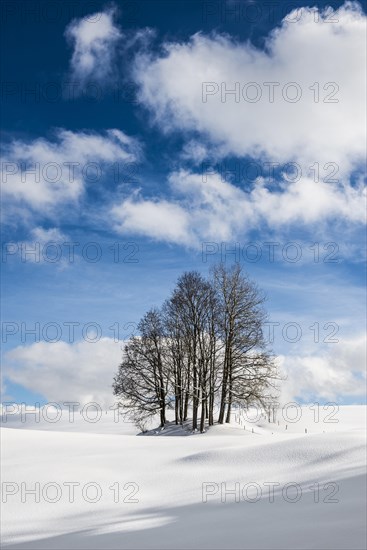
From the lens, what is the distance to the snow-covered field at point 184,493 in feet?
25.0

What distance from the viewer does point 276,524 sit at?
308 inches

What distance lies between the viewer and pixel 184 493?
11.6 meters

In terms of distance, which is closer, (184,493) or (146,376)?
(184,493)

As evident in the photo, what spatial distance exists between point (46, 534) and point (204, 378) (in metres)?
17.9

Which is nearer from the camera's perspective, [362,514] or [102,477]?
[362,514]

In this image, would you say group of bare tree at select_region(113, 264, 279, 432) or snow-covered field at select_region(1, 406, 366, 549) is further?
group of bare tree at select_region(113, 264, 279, 432)

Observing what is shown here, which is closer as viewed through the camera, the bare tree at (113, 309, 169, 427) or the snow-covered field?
the snow-covered field

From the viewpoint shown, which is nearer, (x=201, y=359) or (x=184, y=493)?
(x=184, y=493)

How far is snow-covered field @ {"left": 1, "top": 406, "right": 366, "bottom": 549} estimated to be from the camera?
25.0 feet

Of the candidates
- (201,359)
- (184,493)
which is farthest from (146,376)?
(184,493)

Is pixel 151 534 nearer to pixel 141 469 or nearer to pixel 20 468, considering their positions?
pixel 141 469

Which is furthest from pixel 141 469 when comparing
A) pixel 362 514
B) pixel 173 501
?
pixel 362 514

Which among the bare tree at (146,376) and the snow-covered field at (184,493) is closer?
the snow-covered field at (184,493)

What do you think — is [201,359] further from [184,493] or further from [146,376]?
[184,493]
